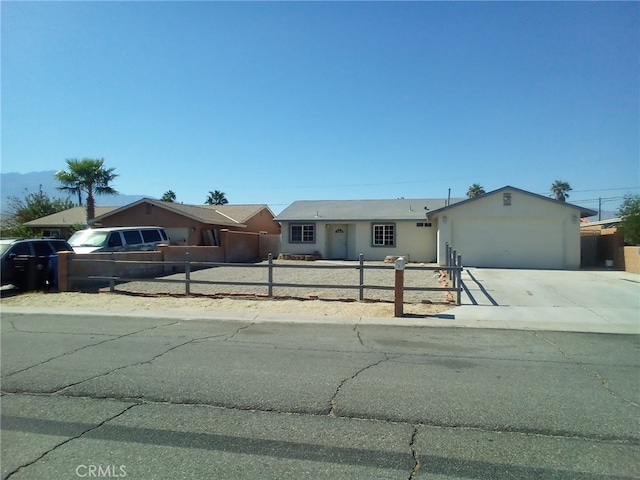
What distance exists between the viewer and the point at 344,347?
7426mm

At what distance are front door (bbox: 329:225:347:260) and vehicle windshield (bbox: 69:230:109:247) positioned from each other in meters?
15.1

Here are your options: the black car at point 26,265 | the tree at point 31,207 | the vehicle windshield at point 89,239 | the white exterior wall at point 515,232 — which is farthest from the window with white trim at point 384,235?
the tree at point 31,207

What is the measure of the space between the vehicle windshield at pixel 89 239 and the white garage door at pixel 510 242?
55.8 ft

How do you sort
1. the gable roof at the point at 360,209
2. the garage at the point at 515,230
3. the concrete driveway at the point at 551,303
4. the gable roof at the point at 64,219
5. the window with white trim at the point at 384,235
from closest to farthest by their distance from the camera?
the concrete driveway at the point at 551,303 → the garage at the point at 515,230 → the window with white trim at the point at 384,235 → the gable roof at the point at 360,209 → the gable roof at the point at 64,219

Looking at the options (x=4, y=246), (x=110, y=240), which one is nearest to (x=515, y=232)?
(x=110, y=240)

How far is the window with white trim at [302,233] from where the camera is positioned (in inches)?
1183

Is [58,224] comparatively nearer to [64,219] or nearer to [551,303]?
[64,219]

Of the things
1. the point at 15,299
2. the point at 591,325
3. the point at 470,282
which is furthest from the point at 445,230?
the point at 15,299

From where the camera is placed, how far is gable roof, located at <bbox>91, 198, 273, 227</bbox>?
28562 mm

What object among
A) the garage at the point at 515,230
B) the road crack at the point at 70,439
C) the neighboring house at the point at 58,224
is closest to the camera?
the road crack at the point at 70,439

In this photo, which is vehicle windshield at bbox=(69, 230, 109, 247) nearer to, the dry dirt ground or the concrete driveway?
the dry dirt ground

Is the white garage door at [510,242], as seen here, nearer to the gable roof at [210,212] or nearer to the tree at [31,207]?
the gable roof at [210,212]

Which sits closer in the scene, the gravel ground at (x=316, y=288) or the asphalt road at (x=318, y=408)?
the asphalt road at (x=318, y=408)

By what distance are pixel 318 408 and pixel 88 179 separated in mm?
33639
